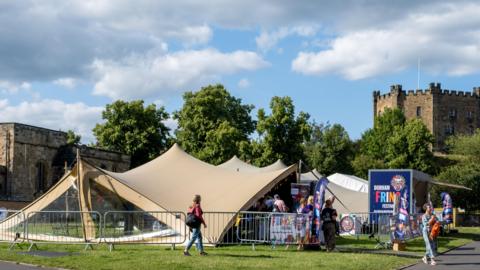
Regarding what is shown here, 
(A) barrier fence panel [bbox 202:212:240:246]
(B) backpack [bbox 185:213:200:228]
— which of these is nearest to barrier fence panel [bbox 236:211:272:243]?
(A) barrier fence panel [bbox 202:212:240:246]

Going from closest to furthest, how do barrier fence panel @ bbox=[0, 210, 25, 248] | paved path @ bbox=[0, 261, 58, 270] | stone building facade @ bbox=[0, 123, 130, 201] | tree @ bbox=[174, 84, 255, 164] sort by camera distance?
1. paved path @ bbox=[0, 261, 58, 270]
2. barrier fence panel @ bbox=[0, 210, 25, 248]
3. stone building facade @ bbox=[0, 123, 130, 201]
4. tree @ bbox=[174, 84, 255, 164]

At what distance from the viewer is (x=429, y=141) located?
283ft

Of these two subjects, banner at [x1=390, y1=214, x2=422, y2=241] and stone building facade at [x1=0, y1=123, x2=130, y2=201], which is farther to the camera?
stone building facade at [x1=0, y1=123, x2=130, y2=201]

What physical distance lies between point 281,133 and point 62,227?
1485 inches

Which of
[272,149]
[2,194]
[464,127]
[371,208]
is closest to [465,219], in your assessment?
[272,149]

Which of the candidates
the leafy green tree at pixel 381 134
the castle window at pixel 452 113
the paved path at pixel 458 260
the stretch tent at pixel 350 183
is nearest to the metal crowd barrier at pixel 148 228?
the paved path at pixel 458 260

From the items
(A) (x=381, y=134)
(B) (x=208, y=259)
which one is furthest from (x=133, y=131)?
(B) (x=208, y=259)

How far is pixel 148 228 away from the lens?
67.2 ft

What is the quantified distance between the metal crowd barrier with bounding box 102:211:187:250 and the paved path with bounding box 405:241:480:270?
684 centimetres

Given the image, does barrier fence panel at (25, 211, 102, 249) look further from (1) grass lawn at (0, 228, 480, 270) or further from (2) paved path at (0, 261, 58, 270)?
(2) paved path at (0, 261, 58, 270)

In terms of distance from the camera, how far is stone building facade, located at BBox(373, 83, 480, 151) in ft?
380

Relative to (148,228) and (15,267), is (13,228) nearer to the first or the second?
(148,228)

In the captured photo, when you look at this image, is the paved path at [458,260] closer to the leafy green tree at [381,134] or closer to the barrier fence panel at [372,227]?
the barrier fence panel at [372,227]

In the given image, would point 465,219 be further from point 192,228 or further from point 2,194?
point 192,228
